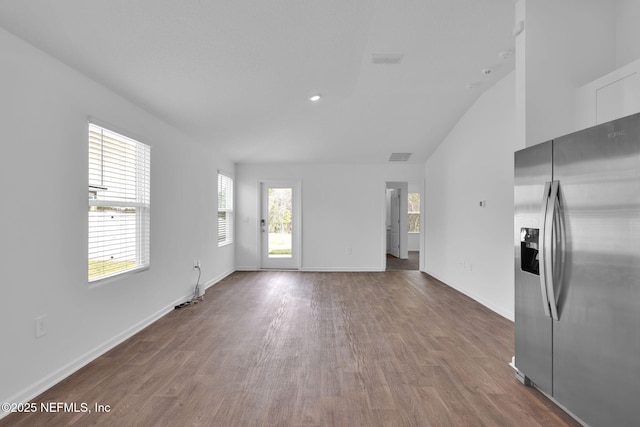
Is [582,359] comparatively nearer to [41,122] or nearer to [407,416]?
[407,416]

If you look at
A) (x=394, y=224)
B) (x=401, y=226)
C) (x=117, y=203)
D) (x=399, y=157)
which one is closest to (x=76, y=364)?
(x=117, y=203)

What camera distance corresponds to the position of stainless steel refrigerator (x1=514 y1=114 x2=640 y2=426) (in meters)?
1.51

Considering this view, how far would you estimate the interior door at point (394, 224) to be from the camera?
30.7 feet

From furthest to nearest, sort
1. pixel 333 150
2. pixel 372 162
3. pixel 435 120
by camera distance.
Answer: pixel 372 162, pixel 333 150, pixel 435 120

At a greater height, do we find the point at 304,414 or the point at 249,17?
the point at 249,17

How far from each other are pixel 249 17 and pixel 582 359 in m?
2.97

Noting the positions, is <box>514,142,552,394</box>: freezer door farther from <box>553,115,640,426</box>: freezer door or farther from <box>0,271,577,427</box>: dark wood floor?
<box>0,271,577,427</box>: dark wood floor

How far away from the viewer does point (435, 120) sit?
5113mm

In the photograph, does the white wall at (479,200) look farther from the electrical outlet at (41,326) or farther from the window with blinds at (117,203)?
the electrical outlet at (41,326)

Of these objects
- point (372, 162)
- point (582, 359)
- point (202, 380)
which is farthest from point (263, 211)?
point (582, 359)

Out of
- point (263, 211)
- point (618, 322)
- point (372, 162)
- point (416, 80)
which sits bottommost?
point (618, 322)

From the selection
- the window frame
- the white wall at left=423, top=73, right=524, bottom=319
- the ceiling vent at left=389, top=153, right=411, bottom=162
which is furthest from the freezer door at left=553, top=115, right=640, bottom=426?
the window frame

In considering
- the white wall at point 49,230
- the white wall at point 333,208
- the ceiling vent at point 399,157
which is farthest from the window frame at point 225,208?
the ceiling vent at point 399,157

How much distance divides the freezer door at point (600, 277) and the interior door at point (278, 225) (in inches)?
208
